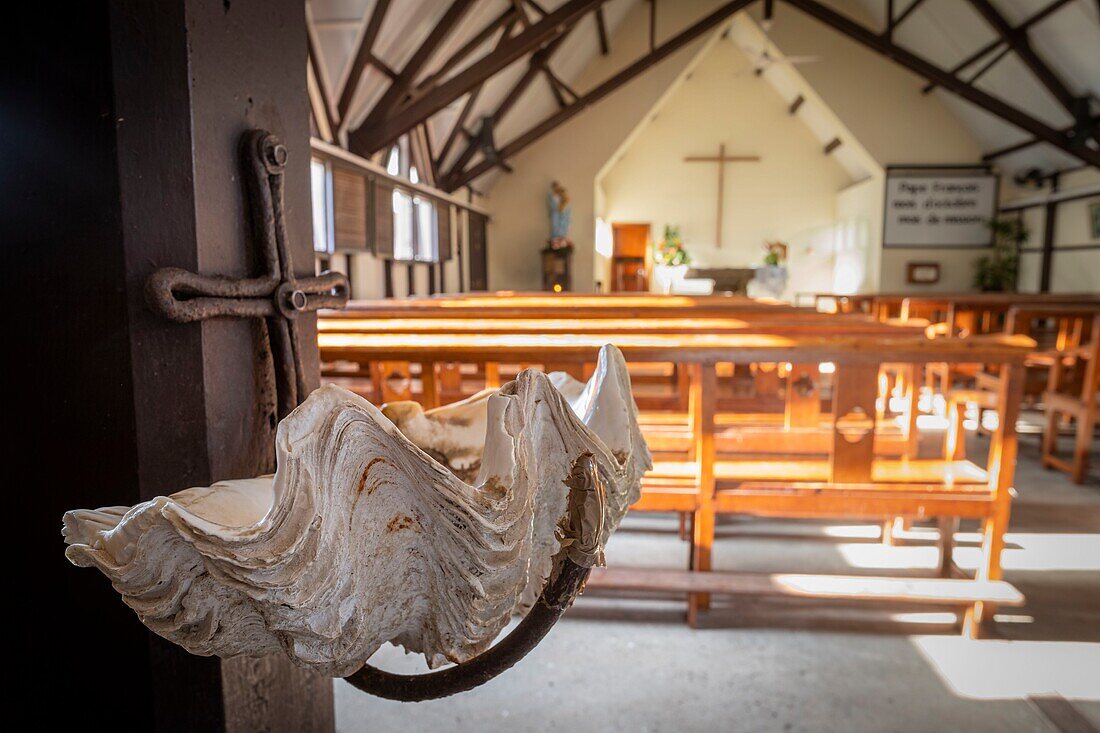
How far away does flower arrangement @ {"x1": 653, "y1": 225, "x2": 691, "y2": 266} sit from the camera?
1195 cm

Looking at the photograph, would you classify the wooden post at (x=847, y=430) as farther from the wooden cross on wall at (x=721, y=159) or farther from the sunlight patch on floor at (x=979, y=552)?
the wooden cross on wall at (x=721, y=159)

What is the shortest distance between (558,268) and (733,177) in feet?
13.5

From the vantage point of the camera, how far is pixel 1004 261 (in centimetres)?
1068

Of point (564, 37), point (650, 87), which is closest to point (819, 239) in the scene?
point (650, 87)

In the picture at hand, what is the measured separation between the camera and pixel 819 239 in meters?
13.3

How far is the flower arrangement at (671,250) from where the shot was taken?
1195 cm

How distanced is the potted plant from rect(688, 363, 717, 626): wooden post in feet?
34.9

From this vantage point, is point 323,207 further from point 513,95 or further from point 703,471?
point 703,471

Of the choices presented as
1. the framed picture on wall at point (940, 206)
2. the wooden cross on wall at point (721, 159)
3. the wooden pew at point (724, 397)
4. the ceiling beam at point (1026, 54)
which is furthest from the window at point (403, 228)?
the framed picture on wall at point (940, 206)

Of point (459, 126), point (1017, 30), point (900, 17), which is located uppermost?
point (900, 17)

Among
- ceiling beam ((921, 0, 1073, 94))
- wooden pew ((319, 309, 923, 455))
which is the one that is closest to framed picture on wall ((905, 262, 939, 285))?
ceiling beam ((921, 0, 1073, 94))

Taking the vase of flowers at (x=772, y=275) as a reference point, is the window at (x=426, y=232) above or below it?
above

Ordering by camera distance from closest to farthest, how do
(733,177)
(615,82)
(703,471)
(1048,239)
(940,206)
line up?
(703,471)
(615,82)
(1048,239)
(940,206)
(733,177)

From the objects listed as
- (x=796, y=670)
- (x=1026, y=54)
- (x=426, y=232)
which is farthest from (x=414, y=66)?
(x=1026, y=54)
